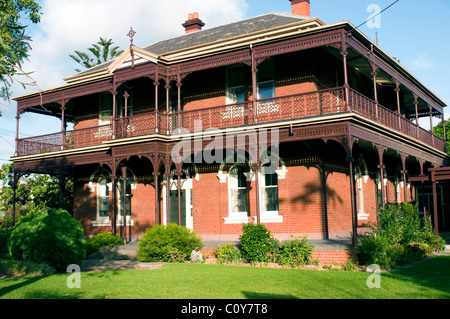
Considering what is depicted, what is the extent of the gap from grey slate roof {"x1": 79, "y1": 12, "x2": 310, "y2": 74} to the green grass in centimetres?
1133

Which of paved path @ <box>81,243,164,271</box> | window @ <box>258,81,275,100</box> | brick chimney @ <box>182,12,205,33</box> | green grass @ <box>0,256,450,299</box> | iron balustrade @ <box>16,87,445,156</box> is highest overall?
brick chimney @ <box>182,12,205,33</box>

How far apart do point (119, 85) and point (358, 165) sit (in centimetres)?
1066

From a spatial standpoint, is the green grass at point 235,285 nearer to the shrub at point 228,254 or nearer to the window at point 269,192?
Result: the shrub at point 228,254

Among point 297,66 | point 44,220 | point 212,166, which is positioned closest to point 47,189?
point 212,166

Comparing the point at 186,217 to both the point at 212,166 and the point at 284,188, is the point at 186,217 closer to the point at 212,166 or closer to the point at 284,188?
the point at 212,166

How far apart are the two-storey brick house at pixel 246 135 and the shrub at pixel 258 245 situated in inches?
44.9

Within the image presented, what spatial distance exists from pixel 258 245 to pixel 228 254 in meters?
1.25

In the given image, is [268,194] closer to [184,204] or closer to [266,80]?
[184,204]

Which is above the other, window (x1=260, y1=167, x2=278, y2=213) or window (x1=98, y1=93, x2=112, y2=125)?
window (x1=98, y1=93, x2=112, y2=125)

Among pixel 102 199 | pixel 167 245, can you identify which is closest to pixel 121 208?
pixel 102 199

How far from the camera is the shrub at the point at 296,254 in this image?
13398 millimetres

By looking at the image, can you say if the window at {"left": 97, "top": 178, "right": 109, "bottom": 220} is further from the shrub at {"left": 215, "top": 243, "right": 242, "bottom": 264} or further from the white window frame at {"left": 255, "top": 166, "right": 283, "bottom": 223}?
the shrub at {"left": 215, "top": 243, "right": 242, "bottom": 264}

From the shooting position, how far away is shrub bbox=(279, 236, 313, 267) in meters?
13.4

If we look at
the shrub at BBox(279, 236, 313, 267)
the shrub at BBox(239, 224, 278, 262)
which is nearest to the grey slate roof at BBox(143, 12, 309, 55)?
the shrub at BBox(239, 224, 278, 262)
